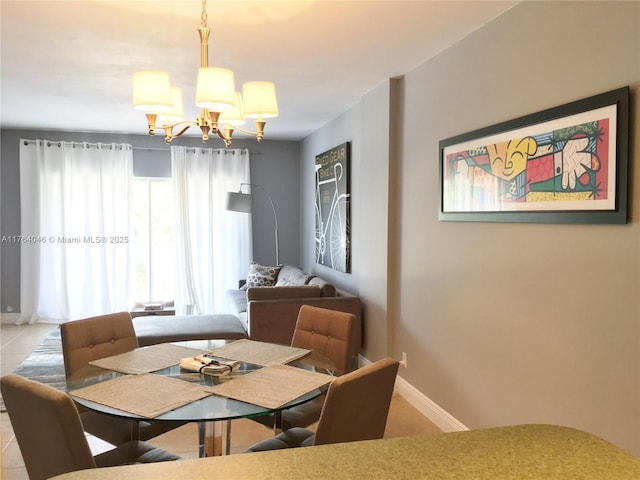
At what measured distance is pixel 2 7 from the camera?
259cm

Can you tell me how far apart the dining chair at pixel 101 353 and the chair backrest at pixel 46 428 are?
0.37 metres

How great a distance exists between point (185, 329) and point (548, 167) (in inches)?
126

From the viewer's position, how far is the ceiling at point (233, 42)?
2588mm

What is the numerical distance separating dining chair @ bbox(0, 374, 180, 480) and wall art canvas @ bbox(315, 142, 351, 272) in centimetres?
362

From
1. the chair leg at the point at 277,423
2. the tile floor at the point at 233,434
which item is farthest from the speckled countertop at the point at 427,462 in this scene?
the tile floor at the point at 233,434

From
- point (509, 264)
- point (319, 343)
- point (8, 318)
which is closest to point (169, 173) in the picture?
point (8, 318)

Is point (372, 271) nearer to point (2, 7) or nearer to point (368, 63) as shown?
point (368, 63)

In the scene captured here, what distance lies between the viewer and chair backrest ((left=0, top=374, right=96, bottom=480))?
1479 mm

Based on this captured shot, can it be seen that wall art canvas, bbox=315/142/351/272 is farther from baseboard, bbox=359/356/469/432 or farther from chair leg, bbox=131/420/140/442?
chair leg, bbox=131/420/140/442

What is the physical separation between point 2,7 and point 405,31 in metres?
2.14

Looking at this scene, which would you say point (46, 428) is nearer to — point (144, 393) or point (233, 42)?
point (144, 393)

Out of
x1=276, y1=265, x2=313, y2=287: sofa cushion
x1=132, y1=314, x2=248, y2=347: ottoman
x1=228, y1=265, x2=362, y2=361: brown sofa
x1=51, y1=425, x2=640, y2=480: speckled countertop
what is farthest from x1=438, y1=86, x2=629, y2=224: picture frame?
x1=276, y1=265, x2=313, y2=287: sofa cushion

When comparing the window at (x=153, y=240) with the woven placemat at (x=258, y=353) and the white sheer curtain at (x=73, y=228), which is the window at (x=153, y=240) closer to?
the white sheer curtain at (x=73, y=228)

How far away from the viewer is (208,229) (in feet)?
21.9
